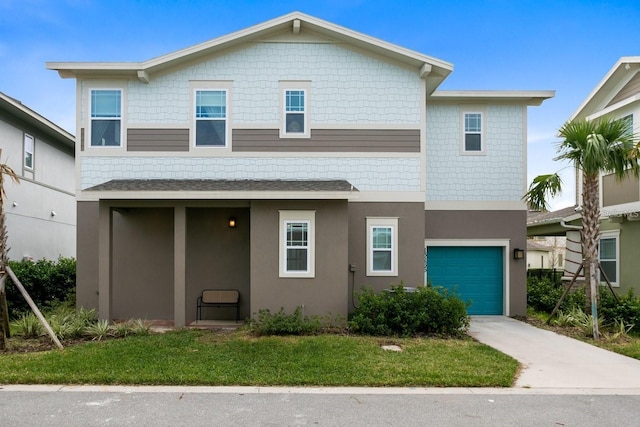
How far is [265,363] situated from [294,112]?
6571 mm

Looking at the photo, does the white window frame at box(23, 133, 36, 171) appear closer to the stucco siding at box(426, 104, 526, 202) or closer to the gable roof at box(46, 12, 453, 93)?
the gable roof at box(46, 12, 453, 93)

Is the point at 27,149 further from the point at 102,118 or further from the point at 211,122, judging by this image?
the point at 211,122

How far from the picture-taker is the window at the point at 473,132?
13164mm

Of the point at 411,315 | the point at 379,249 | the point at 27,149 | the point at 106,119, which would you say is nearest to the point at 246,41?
the point at 106,119

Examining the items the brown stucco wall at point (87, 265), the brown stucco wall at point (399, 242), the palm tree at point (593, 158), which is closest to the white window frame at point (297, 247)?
the brown stucco wall at point (399, 242)

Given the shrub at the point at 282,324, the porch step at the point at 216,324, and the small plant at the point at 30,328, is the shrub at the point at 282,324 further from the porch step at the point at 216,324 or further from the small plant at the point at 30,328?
the small plant at the point at 30,328

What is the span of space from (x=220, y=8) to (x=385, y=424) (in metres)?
17.0

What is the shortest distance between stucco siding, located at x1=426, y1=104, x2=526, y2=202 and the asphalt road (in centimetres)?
721

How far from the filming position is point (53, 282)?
13.0 meters

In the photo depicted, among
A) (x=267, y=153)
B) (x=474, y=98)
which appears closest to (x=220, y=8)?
(x=267, y=153)

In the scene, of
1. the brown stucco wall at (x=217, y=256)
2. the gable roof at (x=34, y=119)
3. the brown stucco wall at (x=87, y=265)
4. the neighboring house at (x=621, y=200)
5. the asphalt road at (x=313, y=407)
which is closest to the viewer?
the asphalt road at (x=313, y=407)

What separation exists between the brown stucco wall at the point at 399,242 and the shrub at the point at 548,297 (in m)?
4.18

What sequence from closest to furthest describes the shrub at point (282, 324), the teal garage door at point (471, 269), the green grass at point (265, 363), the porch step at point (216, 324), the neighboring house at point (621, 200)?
the green grass at point (265, 363) → the shrub at point (282, 324) → the porch step at point (216, 324) → the teal garage door at point (471, 269) → the neighboring house at point (621, 200)

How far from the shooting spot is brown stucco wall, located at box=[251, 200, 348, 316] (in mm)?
10625
